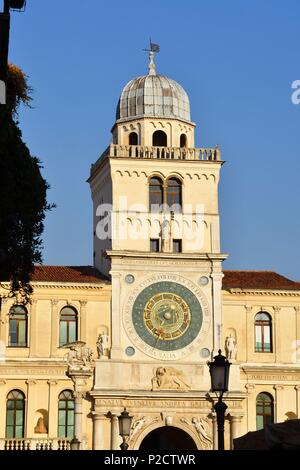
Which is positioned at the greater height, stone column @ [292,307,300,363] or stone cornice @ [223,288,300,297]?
stone cornice @ [223,288,300,297]

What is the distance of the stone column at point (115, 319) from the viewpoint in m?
55.0

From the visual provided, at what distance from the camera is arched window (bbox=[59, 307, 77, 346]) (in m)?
55.5

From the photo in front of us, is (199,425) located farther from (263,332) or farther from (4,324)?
(4,324)

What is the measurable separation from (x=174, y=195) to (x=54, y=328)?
27.5ft

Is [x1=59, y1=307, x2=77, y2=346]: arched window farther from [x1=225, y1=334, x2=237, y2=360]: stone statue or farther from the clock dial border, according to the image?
[x1=225, y1=334, x2=237, y2=360]: stone statue

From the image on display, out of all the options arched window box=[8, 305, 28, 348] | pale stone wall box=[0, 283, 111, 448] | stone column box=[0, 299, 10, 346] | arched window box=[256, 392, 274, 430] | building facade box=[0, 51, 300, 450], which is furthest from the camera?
arched window box=[256, 392, 274, 430]

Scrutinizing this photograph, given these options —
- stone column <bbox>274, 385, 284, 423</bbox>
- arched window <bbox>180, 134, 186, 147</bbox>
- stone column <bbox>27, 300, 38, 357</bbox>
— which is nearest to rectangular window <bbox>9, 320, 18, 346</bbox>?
stone column <bbox>27, 300, 38, 357</bbox>

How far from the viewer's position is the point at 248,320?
5678 centimetres

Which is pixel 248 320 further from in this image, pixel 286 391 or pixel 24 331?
pixel 24 331

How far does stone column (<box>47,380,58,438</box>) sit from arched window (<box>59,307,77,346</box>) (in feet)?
6.71

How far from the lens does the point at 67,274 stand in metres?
57.0
